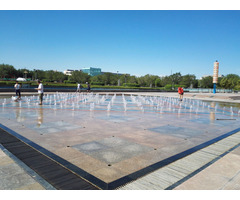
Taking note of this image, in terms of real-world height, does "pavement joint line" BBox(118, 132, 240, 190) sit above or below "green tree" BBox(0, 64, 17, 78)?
below

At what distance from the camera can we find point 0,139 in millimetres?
5641

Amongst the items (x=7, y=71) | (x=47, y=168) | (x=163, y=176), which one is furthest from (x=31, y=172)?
(x=7, y=71)

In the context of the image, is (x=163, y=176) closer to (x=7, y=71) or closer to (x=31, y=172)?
(x=31, y=172)

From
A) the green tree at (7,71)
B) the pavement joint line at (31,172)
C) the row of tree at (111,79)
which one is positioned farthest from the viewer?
the row of tree at (111,79)

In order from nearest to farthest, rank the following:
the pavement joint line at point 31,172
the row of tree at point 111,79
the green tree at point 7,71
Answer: the pavement joint line at point 31,172 < the green tree at point 7,71 < the row of tree at point 111,79

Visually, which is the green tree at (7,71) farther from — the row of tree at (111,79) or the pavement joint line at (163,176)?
the pavement joint line at (163,176)

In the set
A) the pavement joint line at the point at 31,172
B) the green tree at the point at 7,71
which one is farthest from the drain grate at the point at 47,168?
the green tree at the point at 7,71

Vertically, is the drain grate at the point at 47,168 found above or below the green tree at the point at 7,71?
below

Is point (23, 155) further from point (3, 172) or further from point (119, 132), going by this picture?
point (119, 132)

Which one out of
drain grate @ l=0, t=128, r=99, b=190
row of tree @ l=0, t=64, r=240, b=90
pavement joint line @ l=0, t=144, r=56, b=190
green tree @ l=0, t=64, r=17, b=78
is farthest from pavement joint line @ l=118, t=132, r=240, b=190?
green tree @ l=0, t=64, r=17, b=78

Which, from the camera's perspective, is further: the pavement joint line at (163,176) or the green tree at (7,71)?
the green tree at (7,71)

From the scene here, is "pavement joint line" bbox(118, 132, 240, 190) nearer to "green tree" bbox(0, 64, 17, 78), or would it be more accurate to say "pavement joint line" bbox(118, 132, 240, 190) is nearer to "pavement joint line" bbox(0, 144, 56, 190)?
"pavement joint line" bbox(0, 144, 56, 190)

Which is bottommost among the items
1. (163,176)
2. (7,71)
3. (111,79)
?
(163,176)
